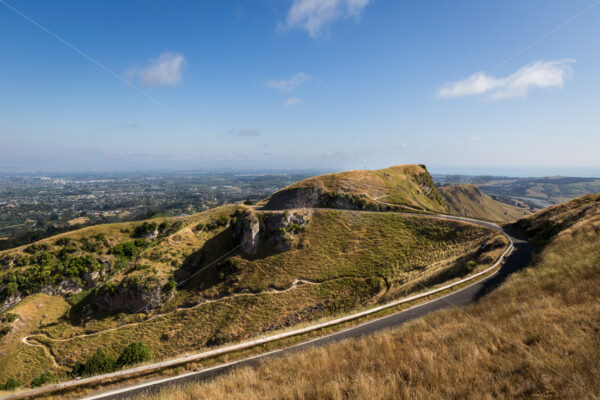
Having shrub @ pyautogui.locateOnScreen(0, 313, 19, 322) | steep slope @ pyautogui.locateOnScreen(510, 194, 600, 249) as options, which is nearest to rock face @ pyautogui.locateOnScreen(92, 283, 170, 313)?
shrub @ pyautogui.locateOnScreen(0, 313, 19, 322)

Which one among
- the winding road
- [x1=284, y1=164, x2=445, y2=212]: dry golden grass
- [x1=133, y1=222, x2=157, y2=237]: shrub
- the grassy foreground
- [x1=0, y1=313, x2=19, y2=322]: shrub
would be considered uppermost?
[x1=284, y1=164, x2=445, y2=212]: dry golden grass

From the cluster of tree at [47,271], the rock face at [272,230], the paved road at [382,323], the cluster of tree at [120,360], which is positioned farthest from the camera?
the rock face at [272,230]

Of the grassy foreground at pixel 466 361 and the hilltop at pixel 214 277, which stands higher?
the grassy foreground at pixel 466 361

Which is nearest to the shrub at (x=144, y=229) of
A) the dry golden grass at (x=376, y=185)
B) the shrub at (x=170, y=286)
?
the shrub at (x=170, y=286)

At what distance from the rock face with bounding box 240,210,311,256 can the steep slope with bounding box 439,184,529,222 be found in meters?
147

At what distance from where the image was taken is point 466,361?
663 centimetres

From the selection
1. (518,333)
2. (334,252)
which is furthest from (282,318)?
(518,333)

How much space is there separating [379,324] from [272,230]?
110 feet

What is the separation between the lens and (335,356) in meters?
8.84

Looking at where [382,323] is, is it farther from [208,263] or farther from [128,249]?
[128,249]

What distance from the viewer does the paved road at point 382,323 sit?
32.6 ft

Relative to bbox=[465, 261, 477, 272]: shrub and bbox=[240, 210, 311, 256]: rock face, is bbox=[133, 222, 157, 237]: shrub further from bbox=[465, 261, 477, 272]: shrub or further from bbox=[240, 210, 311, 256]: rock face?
bbox=[465, 261, 477, 272]: shrub

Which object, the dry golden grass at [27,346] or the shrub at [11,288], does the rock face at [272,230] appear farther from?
the shrub at [11,288]

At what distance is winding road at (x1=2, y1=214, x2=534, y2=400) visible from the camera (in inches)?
392
